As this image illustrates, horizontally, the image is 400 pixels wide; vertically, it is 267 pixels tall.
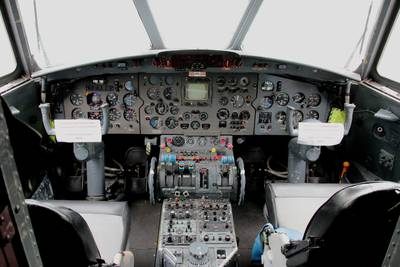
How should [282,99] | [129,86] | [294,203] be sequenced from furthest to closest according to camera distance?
[282,99] < [129,86] < [294,203]

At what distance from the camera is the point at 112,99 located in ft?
11.0

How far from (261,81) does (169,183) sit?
4.13 ft

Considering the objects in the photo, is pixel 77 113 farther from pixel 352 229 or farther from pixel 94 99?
pixel 352 229

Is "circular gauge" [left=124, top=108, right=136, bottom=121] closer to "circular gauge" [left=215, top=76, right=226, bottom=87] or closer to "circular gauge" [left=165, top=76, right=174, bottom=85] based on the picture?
"circular gauge" [left=165, top=76, right=174, bottom=85]

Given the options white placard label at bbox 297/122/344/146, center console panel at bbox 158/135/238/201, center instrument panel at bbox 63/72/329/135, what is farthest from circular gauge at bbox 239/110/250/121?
white placard label at bbox 297/122/344/146

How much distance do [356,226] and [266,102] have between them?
7.05 ft

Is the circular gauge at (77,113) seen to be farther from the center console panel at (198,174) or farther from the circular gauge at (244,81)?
the circular gauge at (244,81)

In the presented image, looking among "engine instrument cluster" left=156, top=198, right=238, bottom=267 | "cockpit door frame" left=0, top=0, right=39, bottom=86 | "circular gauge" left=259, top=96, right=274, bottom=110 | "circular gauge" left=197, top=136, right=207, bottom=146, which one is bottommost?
"engine instrument cluster" left=156, top=198, right=238, bottom=267

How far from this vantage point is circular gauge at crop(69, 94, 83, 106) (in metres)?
3.31

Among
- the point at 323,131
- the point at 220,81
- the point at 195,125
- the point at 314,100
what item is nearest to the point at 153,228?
the point at 195,125

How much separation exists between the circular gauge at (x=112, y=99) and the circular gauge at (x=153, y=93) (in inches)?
12.0

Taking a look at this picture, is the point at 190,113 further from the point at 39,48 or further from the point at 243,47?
the point at 39,48

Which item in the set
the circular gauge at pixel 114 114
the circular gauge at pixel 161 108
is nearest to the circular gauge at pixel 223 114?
the circular gauge at pixel 161 108

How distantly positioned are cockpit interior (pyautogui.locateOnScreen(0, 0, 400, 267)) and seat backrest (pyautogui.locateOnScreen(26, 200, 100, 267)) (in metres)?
0.57
